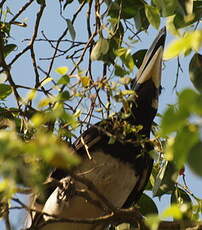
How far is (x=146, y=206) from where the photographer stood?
2221mm

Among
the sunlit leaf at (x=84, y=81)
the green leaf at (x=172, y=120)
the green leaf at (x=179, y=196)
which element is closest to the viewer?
the green leaf at (x=172, y=120)

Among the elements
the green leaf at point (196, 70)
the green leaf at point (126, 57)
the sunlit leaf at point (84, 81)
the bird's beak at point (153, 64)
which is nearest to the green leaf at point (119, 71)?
the green leaf at point (126, 57)

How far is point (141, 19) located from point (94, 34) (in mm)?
168

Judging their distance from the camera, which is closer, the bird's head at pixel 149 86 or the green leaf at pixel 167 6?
the green leaf at pixel 167 6

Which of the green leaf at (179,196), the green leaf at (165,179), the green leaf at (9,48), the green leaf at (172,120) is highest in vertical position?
the green leaf at (172,120)

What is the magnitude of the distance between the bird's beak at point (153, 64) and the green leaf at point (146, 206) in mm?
500

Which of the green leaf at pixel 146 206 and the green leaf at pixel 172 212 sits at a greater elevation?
the green leaf at pixel 172 212

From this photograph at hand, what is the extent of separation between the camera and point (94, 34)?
6.78 ft

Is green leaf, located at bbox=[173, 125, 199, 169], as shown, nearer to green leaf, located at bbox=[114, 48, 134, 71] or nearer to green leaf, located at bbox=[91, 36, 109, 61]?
green leaf, located at bbox=[114, 48, 134, 71]

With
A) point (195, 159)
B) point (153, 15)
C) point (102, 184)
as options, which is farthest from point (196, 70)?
point (195, 159)

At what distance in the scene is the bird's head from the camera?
2.42 meters

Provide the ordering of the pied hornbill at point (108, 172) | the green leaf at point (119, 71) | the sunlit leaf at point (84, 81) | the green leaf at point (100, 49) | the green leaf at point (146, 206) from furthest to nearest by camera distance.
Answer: the pied hornbill at point (108, 172)
the green leaf at point (146, 206)
the green leaf at point (100, 49)
the green leaf at point (119, 71)
the sunlit leaf at point (84, 81)

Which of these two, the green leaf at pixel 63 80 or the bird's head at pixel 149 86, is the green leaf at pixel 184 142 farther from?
the bird's head at pixel 149 86

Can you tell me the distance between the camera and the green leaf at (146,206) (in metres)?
2.17
